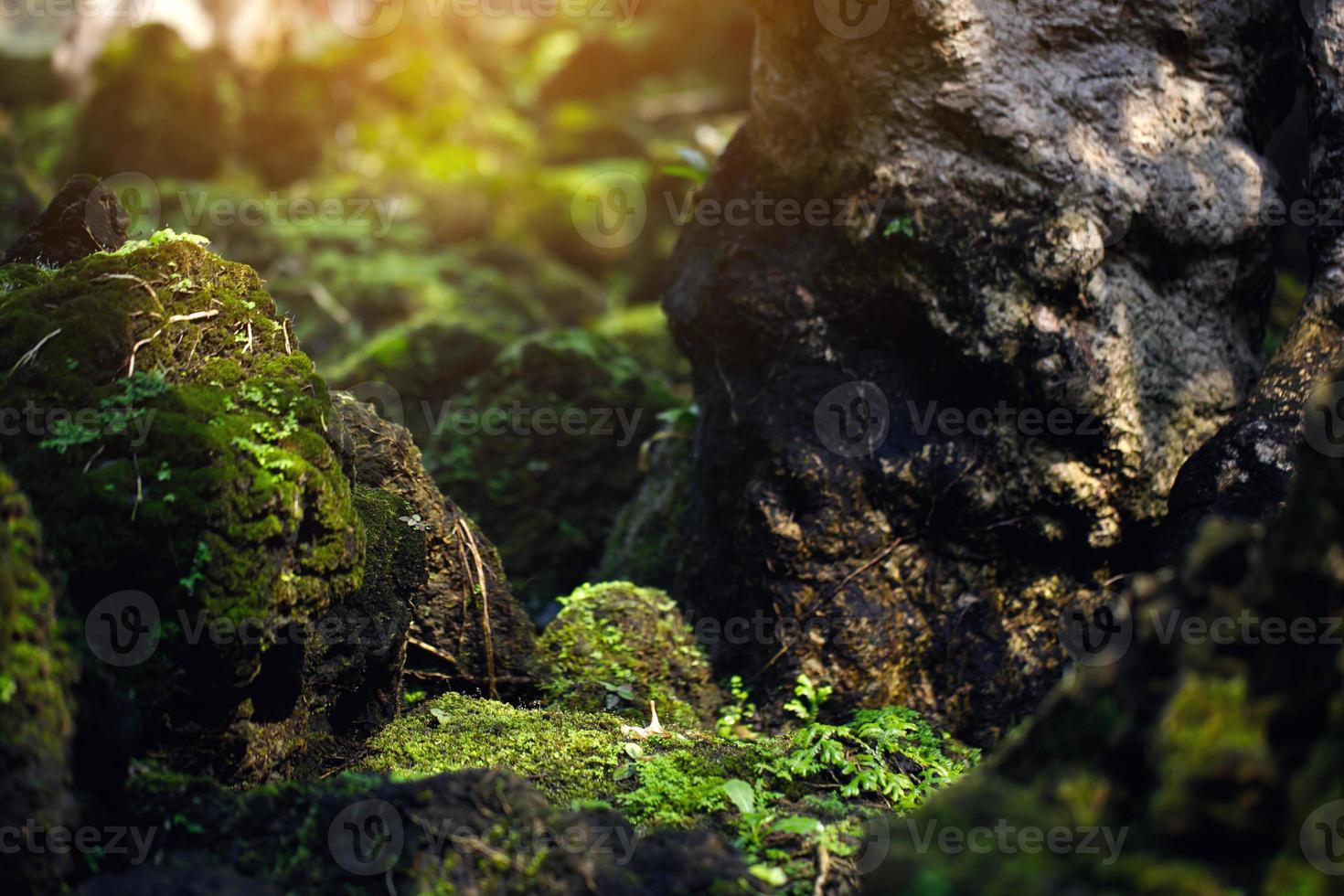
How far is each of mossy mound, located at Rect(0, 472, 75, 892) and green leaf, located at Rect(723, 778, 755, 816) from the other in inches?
97.0

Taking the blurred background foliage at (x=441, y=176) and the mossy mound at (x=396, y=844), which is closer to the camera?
the mossy mound at (x=396, y=844)

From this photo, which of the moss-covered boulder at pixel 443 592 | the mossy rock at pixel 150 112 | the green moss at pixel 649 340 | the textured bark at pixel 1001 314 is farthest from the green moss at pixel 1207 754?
the mossy rock at pixel 150 112

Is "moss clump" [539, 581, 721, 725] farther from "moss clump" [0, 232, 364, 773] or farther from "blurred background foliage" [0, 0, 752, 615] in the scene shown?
"moss clump" [0, 232, 364, 773]

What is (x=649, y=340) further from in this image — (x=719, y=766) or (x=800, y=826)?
(x=800, y=826)

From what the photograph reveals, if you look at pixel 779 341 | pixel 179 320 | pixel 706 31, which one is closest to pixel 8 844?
pixel 179 320

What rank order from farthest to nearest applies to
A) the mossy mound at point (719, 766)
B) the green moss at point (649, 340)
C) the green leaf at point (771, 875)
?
the green moss at point (649, 340), the mossy mound at point (719, 766), the green leaf at point (771, 875)

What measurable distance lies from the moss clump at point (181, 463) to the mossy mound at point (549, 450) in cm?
309

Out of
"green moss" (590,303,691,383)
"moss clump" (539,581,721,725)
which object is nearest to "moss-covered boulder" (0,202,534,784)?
"moss clump" (539,581,721,725)

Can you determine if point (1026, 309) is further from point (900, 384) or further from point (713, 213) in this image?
point (713, 213)

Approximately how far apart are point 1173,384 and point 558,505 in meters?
4.35

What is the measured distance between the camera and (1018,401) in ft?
18.5

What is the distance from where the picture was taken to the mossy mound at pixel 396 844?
3.29 meters

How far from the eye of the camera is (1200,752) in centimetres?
265

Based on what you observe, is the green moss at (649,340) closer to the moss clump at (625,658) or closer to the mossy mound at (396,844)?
the moss clump at (625,658)
